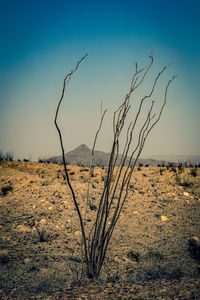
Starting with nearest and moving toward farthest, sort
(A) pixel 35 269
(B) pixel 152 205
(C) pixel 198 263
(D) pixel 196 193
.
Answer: (A) pixel 35 269, (C) pixel 198 263, (B) pixel 152 205, (D) pixel 196 193

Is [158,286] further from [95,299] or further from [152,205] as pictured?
[152,205]

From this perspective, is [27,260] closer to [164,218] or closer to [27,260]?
[27,260]

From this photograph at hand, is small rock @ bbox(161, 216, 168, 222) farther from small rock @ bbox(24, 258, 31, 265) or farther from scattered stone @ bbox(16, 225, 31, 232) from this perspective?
small rock @ bbox(24, 258, 31, 265)

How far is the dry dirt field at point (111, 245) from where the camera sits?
2564 millimetres

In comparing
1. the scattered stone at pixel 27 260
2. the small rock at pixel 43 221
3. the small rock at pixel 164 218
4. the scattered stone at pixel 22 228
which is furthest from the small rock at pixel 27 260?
the small rock at pixel 164 218

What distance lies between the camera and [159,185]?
7777 millimetres

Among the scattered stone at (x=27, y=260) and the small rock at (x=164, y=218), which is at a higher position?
the small rock at (x=164, y=218)

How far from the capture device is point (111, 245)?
13.5 feet

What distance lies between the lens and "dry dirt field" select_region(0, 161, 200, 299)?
2564 mm

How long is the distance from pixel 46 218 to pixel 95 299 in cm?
341

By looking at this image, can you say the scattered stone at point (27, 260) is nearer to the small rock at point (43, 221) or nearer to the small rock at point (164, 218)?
the small rock at point (43, 221)

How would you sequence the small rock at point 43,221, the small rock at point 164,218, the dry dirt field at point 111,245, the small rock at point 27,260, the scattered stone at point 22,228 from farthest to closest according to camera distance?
the small rock at point 164,218 → the small rock at point 43,221 → the scattered stone at point 22,228 → the small rock at point 27,260 → the dry dirt field at point 111,245

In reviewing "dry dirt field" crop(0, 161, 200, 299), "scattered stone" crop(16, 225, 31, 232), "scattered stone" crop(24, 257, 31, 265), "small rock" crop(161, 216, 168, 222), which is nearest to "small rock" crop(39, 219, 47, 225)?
"dry dirt field" crop(0, 161, 200, 299)

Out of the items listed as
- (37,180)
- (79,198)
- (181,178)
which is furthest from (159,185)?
(37,180)
